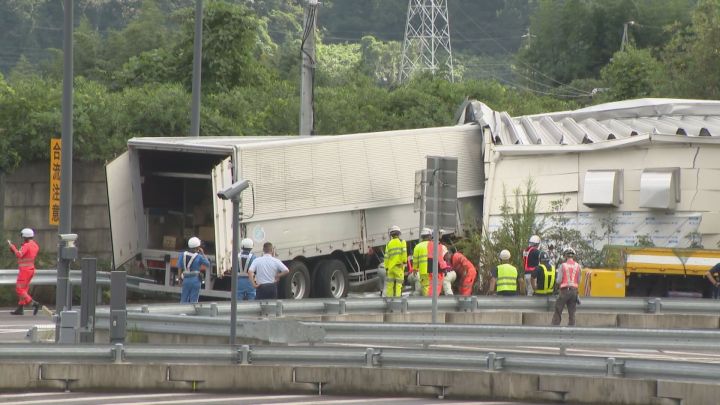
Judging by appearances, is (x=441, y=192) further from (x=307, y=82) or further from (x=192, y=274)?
(x=307, y=82)

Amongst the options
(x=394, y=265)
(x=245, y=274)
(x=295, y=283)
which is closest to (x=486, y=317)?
(x=394, y=265)

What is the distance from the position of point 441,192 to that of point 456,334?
7.99 ft

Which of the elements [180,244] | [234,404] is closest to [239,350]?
[234,404]

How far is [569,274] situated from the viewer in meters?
23.8

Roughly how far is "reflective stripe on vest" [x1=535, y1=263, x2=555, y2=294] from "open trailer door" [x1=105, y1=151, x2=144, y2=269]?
284 inches

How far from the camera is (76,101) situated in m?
32.9

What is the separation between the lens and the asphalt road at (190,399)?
16891mm

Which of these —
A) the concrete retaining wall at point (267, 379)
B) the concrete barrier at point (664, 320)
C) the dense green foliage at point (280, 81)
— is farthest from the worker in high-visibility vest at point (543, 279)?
the dense green foliage at point (280, 81)

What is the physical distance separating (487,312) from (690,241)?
18.6ft

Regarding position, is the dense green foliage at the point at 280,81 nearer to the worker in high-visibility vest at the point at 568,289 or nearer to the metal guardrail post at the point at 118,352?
the worker in high-visibility vest at the point at 568,289

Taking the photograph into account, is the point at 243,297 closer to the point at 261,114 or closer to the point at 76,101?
the point at 76,101

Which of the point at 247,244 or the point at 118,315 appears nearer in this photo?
the point at 118,315

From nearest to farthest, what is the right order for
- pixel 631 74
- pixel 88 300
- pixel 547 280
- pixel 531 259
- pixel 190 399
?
1. pixel 190 399
2. pixel 88 300
3. pixel 547 280
4. pixel 531 259
5. pixel 631 74

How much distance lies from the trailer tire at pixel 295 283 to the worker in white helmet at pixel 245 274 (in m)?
2.51
